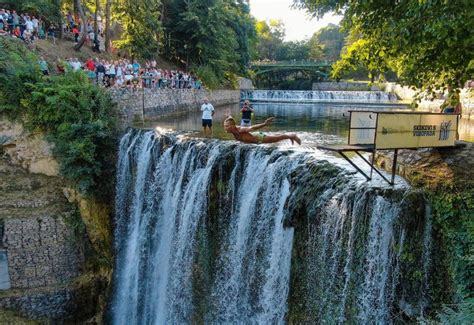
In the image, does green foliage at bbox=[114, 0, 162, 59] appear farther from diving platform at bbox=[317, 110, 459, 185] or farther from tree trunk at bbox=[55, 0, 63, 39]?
diving platform at bbox=[317, 110, 459, 185]

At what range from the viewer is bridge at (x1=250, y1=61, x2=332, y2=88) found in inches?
2290

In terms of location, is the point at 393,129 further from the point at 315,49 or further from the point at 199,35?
the point at 315,49

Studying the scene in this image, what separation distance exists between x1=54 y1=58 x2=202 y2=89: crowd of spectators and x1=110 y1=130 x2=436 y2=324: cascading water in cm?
494

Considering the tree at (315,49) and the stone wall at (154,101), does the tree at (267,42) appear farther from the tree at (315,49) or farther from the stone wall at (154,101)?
the stone wall at (154,101)

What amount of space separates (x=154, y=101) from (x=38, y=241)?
10.8 meters

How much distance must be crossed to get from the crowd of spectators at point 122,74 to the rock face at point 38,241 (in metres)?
3.48

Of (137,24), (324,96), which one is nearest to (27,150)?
(137,24)

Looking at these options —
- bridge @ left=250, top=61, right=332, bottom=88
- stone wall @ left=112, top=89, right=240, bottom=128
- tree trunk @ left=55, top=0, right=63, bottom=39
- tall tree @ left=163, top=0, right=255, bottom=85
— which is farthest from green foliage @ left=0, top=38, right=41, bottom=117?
bridge @ left=250, top=61, right=332, bottom=88

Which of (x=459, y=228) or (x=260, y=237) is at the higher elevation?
(x=459, y=228)

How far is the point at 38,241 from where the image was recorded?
12234mm

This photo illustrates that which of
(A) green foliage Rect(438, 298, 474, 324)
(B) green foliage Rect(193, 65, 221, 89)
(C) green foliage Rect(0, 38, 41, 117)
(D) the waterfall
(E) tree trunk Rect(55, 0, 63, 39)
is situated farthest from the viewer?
(D) the waterfall

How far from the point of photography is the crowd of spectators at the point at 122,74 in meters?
17.4

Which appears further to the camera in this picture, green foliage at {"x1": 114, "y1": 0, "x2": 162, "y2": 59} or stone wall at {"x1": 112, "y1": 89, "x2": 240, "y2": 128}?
green foliage at {"x1": 114, "y1": 0, "x2": 162, "y2": 59}

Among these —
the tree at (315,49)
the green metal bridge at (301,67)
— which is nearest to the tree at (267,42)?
the tree at (315,49)
